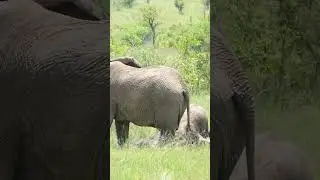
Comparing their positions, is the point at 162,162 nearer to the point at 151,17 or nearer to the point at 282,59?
the point at 151,17

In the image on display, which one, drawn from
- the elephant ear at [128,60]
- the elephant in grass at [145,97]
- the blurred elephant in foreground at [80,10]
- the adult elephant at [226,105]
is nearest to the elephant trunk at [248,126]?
the adult elephant at [226,105]

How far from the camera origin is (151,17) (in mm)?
1361

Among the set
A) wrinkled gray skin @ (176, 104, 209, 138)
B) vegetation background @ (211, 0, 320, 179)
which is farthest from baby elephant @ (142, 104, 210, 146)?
vegetation background @ (211, 0, 320, 179)

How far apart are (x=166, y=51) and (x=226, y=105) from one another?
15 cm

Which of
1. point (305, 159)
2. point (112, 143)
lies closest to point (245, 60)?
point (305, 159)

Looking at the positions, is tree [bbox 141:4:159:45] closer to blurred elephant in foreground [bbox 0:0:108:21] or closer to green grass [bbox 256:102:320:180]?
blurred elephant in foreground [bbox 0:0:108:21]

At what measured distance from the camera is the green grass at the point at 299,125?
5.24 ft

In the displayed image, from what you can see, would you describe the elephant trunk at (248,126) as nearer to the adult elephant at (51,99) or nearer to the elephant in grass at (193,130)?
the elephant in grass at (193,130)

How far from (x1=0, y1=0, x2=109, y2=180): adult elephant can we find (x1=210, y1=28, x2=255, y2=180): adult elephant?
8.1 inches

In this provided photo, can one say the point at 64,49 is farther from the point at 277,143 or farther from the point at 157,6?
the point at 277,143

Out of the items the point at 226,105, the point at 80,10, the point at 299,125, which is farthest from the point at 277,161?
the point at 80,10

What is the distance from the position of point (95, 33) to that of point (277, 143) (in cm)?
55

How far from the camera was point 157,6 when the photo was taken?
1353mm

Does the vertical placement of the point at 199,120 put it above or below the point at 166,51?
below
